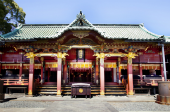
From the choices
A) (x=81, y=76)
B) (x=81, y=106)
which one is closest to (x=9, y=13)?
(x=81, y=76)

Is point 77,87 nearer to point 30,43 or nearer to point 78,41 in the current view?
point 78,41

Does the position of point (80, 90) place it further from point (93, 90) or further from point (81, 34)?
point (81, 34)

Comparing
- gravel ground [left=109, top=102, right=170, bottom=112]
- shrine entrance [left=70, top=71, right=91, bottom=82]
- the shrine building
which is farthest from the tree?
gravel ground [left=109, top=102, right=170, bottom=112]

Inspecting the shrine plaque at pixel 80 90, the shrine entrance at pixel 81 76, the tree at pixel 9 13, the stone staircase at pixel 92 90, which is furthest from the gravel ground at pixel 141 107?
the tree at pixel 9 13

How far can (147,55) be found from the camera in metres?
17.2

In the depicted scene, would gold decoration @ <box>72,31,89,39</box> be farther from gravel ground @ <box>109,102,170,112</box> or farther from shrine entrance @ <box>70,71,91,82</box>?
shrine entrance @ <box>70,71,91,82</box>

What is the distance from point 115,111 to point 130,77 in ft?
20.5

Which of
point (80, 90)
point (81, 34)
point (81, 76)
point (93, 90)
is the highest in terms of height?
point (81, 34)

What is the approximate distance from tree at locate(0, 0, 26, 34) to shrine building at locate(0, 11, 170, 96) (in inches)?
359

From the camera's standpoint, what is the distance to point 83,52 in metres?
13.9

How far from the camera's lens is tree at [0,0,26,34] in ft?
77.2

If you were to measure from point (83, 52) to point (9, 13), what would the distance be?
830 inches

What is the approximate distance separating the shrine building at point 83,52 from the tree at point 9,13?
9129 millimetres

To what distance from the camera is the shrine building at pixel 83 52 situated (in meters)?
12.1
